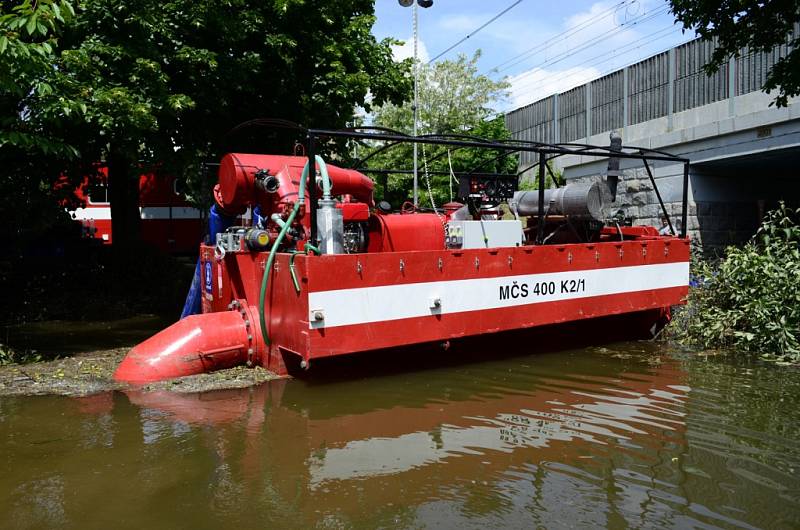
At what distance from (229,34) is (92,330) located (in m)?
4.88

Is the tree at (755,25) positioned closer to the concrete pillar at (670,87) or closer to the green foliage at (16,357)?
the concrete pillar at (670,87)

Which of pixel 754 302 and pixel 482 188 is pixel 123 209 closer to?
pixel 482 188

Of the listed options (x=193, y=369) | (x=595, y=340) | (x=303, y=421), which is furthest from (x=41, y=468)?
(x=595, y=340)

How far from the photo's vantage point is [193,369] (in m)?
6.32

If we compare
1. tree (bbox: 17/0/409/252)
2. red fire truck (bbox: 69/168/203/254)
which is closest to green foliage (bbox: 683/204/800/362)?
tree (bbox: 17/0/409/252)

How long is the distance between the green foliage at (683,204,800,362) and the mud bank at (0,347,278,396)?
513 cm

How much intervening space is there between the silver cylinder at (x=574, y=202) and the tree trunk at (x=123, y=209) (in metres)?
8.20

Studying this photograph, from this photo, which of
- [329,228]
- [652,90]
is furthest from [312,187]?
[652,90]

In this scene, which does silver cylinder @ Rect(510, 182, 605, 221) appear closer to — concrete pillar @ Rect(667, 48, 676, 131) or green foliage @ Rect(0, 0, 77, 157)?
green foliage @ Rect(0, 0, 77, 157)

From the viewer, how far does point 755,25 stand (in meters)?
8.79

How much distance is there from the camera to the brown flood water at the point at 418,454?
11.5ft

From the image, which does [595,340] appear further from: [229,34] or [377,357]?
[229,34]

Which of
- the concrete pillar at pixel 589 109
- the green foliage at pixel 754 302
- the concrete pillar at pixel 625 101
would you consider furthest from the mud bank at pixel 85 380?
the concrete pillar at pixel 589 109

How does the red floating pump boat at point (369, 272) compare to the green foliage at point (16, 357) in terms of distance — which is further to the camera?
the green foliage at point (16, 357)
